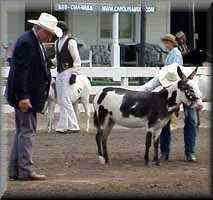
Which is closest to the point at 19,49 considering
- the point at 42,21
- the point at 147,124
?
the point at 42,21

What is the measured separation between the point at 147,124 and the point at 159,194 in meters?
2.40

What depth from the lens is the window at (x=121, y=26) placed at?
31.5 meters

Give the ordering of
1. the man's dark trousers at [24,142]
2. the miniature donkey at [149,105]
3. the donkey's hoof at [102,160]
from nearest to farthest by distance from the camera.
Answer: the man's dark trousers at [24,142]
the miniature donkey at [149,105]
the donkey's hoof at [102,160]

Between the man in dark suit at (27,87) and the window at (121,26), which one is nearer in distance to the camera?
the man in dark suit at (27,87)

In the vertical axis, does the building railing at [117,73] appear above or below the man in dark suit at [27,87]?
below

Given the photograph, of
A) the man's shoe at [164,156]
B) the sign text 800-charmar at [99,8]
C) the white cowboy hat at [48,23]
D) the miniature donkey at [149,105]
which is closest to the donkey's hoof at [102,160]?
the miniature donkey at [149,105]

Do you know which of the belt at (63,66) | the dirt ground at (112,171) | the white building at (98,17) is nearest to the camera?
the dirt ground at (112,171)

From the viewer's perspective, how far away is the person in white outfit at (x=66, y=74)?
13773 mm

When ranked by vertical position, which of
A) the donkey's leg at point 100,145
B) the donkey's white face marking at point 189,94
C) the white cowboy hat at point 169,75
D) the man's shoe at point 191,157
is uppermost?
the white cowboy hat at point 169,75

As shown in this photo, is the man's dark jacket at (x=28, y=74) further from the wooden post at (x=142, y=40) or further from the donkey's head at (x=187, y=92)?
the wooden post at (x=142, y=40)

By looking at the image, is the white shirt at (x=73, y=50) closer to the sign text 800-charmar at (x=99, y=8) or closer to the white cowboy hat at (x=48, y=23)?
the white cowboy hat at (x=48, y=23)

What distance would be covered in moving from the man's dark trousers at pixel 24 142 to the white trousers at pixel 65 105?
4.91m

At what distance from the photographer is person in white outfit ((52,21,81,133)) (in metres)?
13.8

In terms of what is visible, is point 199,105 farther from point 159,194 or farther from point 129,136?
point 129,136
